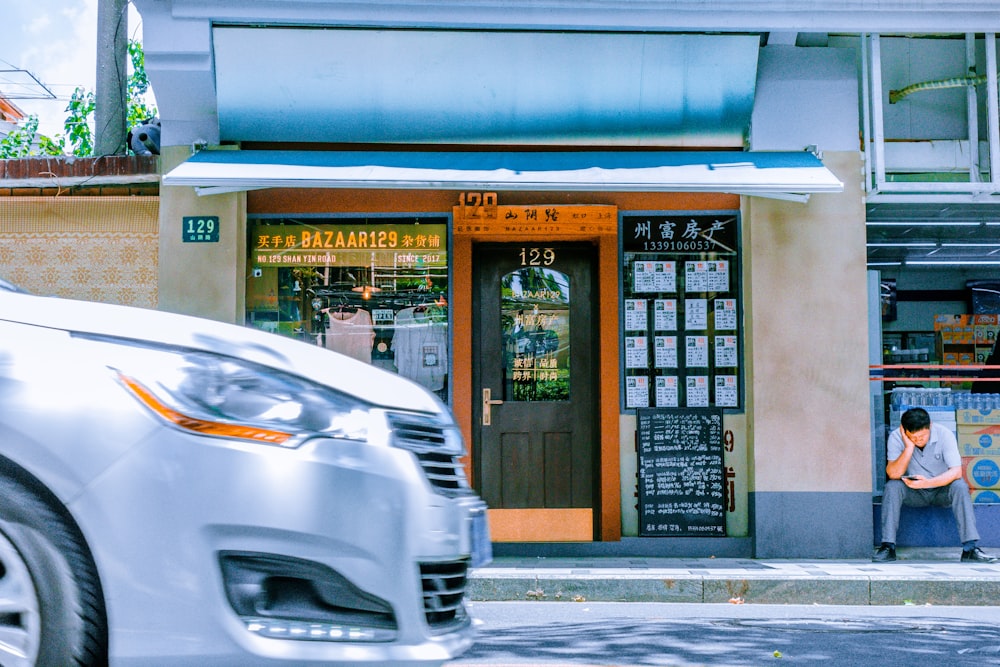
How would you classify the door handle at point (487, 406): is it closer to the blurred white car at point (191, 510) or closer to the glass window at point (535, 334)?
the glass window at point (535, 334)

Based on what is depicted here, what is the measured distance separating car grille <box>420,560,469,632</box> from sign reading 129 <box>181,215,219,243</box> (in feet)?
21.1

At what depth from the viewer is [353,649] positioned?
2.57 meters

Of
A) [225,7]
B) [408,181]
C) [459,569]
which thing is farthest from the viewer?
[225,7]

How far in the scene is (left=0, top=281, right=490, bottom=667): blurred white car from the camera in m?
2.47

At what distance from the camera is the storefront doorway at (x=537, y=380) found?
29.9 ft

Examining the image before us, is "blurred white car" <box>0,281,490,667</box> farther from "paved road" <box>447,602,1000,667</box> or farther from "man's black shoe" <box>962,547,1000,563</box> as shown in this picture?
"man's black shoe" <box>962,547,1000,563</box>

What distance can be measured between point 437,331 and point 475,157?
1504 millimetres

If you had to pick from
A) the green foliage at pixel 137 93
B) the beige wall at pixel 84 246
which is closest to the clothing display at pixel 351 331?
the beige wall at pixel 84 246

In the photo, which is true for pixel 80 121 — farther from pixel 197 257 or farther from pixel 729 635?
pixel 729 635

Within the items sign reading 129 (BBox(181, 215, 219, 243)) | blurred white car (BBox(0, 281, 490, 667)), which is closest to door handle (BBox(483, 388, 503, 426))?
sign reading 129 (BBox(181, 215, 219, 243))

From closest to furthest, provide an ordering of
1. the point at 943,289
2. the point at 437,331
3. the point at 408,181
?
the point at 408,181 < the point at 437,331 < the point at 943,289

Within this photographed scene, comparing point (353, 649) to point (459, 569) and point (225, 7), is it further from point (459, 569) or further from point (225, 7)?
point (225, 7)

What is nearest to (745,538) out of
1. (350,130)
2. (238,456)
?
(350,130)

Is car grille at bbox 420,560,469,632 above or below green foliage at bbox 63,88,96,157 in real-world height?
below
